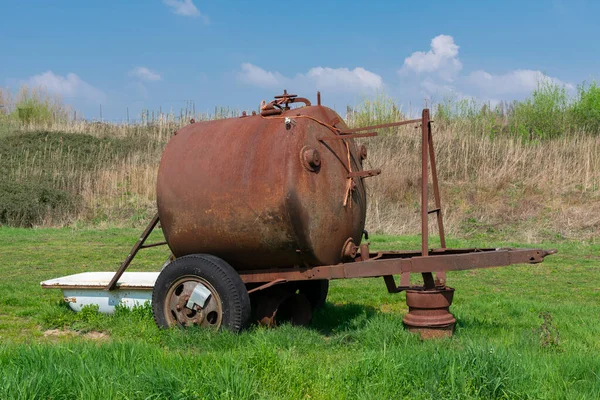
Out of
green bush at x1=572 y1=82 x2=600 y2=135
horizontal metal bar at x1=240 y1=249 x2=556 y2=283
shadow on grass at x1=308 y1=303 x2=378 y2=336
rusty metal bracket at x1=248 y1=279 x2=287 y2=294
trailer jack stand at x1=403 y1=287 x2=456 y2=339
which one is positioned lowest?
shadow on grass at x1=308 y1=303 x2=378 y2=336

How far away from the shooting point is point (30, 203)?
73.4 ft

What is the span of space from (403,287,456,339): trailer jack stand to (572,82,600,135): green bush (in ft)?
75.1

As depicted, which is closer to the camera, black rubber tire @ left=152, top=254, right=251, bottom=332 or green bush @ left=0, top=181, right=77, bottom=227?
black rubber tire @ left=152, top=254, right=251, bottom=332

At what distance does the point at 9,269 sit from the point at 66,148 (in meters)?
17.5

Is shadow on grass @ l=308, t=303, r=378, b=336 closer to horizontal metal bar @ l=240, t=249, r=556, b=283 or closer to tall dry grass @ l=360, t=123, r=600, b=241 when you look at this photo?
horizontal metal bar @ l=240, t=249, r=556, b=283

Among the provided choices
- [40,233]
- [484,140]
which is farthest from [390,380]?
[484,140]

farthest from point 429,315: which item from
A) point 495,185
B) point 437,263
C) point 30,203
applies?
point 30,203

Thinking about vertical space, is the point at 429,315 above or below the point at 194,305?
below

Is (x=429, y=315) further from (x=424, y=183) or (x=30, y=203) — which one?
(x=30, y=203)

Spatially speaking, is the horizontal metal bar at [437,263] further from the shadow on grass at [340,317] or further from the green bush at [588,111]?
the green bush at [588,111]

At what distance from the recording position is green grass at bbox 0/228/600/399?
4.15 meters

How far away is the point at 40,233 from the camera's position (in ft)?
62.1

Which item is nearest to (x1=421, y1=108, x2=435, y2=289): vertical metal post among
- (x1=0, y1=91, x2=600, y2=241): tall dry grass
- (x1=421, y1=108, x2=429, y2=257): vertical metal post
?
(x1=421, y1=108, x2=429, y2=257): vertical metal post

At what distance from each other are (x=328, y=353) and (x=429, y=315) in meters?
1.02
